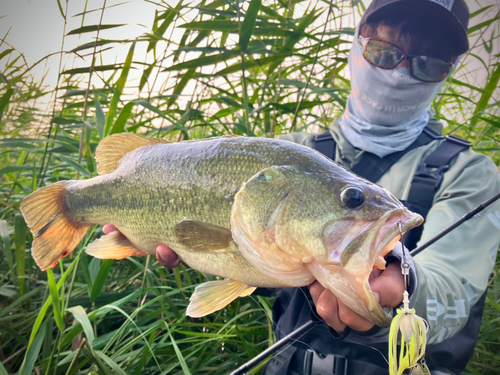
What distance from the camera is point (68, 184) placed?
5.46 ft

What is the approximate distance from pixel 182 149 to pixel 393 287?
0.82 m

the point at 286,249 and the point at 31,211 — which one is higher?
the point at 286,249

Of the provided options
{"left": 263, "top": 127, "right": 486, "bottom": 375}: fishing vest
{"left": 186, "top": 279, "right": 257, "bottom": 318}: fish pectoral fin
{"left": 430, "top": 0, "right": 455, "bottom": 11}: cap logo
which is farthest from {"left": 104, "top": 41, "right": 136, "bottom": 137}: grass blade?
{"left": 430, "top": 0, "right": 455, "bottom": 11}: cap logo

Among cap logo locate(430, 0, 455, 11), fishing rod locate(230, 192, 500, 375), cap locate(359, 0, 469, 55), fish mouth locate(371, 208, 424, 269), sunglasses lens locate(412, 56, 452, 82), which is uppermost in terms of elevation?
cap logo locate(430, 0, 455, 11)

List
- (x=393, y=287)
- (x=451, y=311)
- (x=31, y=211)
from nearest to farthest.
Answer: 1. (x=393, y=287)
2. (x=451, y=311)
3. (x=31, y=211)

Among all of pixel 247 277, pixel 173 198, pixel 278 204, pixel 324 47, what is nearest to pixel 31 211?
pixel 173 198

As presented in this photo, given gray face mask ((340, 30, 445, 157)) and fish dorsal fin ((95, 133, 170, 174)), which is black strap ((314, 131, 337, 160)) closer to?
gray face mask ((340, 30, 445, 157))

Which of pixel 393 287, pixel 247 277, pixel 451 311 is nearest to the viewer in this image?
pixel 393 287

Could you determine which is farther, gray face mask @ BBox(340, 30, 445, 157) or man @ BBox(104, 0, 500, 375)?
gray face mask @ BBox(340, 30, 445, 157)

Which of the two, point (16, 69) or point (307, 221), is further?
point (16, 69)

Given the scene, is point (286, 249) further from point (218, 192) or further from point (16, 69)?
point (16, 69)

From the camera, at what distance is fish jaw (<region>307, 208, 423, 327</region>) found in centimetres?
91

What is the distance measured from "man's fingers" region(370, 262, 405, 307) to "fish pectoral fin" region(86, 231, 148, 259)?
970mm

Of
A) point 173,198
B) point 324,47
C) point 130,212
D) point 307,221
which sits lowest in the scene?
point 130,212
